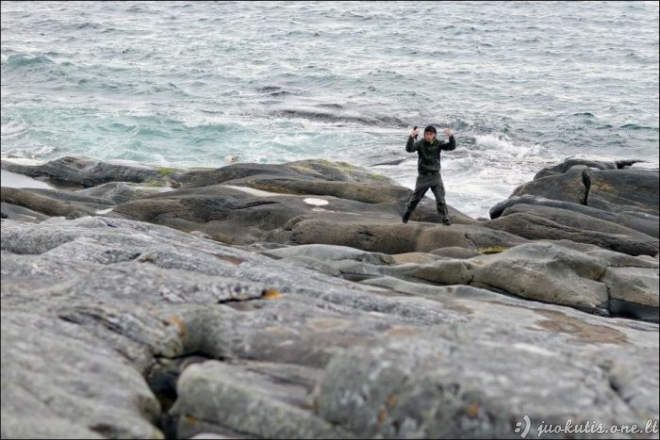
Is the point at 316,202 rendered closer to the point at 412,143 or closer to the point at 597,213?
the point at 412,143

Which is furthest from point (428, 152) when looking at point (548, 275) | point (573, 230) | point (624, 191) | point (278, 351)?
point (278, 351)

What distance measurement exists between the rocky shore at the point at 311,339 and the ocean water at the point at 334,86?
18.6m

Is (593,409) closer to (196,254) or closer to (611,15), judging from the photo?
(196,254)

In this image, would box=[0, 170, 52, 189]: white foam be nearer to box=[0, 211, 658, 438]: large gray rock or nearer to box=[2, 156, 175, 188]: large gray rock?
box=[2, 156, 175, 188]: large gray rock

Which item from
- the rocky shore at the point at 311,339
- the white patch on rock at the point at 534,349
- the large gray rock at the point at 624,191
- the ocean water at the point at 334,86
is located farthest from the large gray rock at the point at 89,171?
the white patch on rock at the point at 534,349

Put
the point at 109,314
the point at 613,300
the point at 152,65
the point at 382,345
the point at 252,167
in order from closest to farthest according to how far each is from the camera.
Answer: the point at 382,345
the point at 109,314
the point at 613,300
the point at 252,167
the point at 152,65

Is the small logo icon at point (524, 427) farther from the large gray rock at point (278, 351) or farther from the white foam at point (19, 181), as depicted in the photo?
the white foam at point (19, 181)

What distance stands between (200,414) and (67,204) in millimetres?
17195

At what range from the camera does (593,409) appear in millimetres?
8008

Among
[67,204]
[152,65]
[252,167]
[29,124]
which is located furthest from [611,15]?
[67,204]

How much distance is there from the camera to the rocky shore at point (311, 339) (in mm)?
8047

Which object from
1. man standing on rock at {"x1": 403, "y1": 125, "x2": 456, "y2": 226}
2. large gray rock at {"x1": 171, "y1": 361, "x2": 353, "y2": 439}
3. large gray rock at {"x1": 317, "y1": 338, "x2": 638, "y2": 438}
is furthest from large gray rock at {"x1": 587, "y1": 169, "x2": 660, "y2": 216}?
large gray rock at {"x1": 171, "y1": 361, "x2": 353, "y2": 439}

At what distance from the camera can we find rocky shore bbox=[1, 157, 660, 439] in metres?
8.05

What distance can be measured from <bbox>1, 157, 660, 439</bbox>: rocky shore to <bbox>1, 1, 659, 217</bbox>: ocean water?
18.6m
